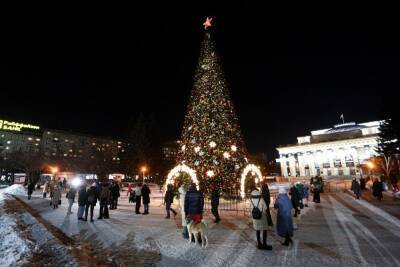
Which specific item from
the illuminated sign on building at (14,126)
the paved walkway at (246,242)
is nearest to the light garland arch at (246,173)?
the paved walkway at (246,242)

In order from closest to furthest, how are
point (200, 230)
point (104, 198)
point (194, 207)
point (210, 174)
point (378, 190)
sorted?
point (200, 230) < point (194, 207) < point (104, 198) < point (210, 174) < point (378, 190)

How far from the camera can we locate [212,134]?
21234 millimetres

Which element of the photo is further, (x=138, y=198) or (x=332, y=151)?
(x=332, y=151)

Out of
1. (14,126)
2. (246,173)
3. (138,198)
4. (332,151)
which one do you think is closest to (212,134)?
(246,173)

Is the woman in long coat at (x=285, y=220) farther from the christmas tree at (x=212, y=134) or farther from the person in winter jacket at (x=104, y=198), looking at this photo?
the christmas tree at (x=212, y=134)

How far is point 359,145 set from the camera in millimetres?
84062

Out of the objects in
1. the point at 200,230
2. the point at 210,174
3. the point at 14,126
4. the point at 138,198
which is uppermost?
the point at 14,126

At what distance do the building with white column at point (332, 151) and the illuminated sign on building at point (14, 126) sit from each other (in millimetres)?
109527

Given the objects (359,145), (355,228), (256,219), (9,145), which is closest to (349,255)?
(256,219)

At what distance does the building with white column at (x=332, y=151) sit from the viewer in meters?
83.6

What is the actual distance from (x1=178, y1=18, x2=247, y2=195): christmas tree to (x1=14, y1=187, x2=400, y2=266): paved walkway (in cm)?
720

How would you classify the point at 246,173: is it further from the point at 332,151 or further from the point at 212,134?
the point at 332,151

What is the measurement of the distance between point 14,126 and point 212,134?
411ft

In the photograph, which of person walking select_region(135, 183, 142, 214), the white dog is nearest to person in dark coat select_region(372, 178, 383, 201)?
person walking select_region(135, 183, 142, 214)
